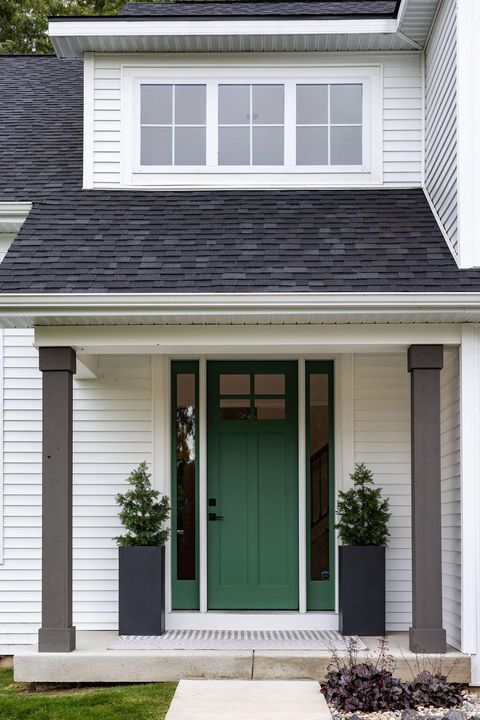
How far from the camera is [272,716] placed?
5277mm

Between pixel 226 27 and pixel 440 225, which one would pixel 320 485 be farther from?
pixel 226 27

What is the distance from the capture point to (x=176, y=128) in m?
8.73

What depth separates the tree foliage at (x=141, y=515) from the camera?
7.99 metres

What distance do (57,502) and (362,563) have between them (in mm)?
2467

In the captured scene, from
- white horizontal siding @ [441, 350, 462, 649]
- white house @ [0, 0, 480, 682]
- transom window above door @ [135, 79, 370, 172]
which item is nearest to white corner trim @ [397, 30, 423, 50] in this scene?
white house @ [0, 0, 480, 682]

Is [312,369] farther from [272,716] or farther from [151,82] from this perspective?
[272,716]

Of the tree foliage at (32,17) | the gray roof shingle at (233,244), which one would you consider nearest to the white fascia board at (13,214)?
the gray roof shingle at (233,244)

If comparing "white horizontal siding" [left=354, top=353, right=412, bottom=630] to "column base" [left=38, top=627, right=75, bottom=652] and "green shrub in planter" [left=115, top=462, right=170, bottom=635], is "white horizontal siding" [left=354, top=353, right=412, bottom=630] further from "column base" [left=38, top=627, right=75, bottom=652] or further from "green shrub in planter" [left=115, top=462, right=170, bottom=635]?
"column base" [left=38, top=627, right=75, bottom=652]

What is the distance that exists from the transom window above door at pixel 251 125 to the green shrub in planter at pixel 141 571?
9.91 ft

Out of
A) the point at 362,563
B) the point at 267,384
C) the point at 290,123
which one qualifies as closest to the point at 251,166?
the point at 290,123

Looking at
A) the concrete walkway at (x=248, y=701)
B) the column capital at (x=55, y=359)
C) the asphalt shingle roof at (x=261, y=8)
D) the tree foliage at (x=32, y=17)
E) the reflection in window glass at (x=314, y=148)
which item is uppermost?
the tree foliage at (x=32, y=17)

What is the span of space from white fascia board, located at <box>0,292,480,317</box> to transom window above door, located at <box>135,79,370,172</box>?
2.18 meters

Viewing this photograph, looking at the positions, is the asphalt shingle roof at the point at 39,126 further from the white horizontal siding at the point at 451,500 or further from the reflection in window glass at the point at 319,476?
the white horizontal siding at the point at 451,500

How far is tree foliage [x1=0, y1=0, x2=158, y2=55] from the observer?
2120cm
